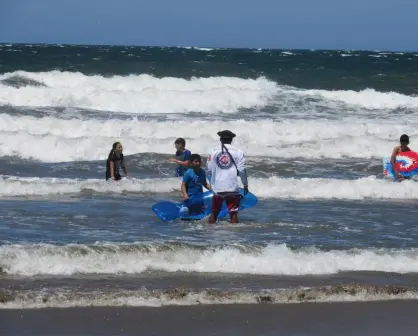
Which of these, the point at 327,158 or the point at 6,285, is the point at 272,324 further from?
the point at 327,158

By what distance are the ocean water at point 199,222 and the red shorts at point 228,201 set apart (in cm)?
31

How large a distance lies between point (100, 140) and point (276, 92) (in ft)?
46.2

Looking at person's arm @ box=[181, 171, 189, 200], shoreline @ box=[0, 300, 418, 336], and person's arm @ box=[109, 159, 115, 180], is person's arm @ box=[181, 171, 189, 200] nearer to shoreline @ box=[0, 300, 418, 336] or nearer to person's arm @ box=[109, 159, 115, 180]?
person's arm @ box=[109, 159, 115, 180]

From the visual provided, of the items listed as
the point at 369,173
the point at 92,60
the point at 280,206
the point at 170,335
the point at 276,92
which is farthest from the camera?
the point at 92,60

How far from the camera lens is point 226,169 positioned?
35.1 feet

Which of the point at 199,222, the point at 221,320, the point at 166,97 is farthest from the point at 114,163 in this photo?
the point at 166,97

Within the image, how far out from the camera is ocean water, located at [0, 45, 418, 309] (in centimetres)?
828

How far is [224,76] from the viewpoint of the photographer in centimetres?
3897

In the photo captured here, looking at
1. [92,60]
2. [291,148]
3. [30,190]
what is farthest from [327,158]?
[92,60]

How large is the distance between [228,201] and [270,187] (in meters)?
3.74

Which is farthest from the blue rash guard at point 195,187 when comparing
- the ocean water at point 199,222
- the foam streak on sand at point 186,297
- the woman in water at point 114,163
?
the foam streak on sand at point 186,297

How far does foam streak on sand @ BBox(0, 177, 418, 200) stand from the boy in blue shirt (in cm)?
274

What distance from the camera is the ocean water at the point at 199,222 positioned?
8281mm

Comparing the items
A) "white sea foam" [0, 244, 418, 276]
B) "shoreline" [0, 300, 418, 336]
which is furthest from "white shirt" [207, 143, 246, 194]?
"shoreline" [0, 300, 418, 336]
